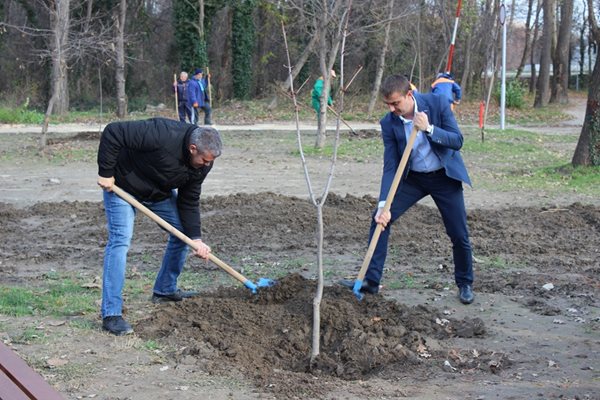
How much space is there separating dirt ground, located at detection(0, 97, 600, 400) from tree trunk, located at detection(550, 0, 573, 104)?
25971mm

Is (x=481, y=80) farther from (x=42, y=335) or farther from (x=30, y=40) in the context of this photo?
A: (x=42, y=335)

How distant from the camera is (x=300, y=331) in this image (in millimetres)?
6141

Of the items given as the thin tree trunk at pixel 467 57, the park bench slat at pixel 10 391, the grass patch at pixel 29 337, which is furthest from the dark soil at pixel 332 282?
the thin tree trunk at pixel 467 57

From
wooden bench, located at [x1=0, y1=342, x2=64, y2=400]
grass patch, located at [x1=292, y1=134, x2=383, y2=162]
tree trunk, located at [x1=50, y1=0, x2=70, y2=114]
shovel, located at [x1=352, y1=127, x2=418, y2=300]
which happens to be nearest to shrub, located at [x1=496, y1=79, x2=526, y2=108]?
grass patch, located at [x1=292, y1=134, x2=383, y2=162]

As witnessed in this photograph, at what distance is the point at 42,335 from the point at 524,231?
596 cm

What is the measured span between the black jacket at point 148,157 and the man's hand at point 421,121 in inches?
62.4

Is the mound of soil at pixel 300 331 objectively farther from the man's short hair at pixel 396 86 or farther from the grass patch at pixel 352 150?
the grass patch at pixel 352 150

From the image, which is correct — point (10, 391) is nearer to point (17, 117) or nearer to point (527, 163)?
point (527, 163)

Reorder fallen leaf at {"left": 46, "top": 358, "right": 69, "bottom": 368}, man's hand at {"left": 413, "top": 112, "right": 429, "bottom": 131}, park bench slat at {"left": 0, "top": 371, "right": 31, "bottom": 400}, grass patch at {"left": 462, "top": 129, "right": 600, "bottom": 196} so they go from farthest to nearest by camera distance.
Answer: grass patch at {"left": 462, "top": 129, "right": 600, "bottom": 196} < man's hand at {"left": 413, "top": 112, "right": 429, "bottom": 131} < fallen leaf at {"left": 46, "top": 358, "right": 69, "bottom": 368} < park bench slat at {"left": 0, "top": 371, "right": 31, "bottom": 400}

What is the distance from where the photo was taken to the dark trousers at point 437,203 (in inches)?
271

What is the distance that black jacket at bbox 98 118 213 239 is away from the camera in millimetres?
6012

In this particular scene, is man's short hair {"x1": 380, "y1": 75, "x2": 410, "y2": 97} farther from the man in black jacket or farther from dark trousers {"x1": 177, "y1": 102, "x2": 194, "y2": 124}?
dark trousers {"x1": 177, "y1": 102, "x2": 194, "y2": 124}

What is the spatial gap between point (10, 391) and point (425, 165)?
4.66 m

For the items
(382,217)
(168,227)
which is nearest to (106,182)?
(168,227)
